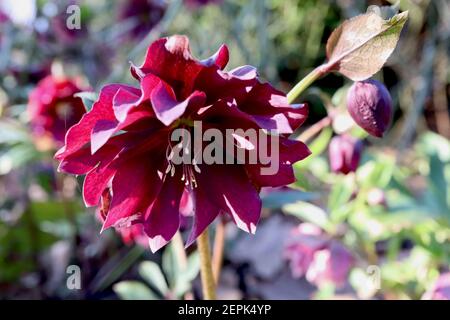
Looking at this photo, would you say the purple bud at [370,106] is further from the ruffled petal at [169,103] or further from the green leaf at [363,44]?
the ruffled petal at [169,103]

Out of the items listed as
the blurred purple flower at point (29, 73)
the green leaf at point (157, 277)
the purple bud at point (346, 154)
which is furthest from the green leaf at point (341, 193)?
the blurred purple flower at point (29, 73)

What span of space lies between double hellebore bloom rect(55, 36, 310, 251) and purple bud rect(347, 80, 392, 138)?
0.08 metres

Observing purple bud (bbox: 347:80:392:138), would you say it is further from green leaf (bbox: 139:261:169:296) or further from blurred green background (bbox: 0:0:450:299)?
green leaf (bbox: 139:261:169:296)

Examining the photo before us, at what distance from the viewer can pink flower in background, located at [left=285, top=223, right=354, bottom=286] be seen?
31.7 inches

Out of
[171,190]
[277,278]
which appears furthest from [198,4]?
[171,190]

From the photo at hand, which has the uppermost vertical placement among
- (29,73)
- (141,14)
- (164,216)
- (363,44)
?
(141,14)

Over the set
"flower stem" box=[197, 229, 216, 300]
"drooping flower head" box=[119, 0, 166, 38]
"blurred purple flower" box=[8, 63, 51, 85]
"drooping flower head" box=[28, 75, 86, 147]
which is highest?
"drooping flower head" box=[119, 0, 166, 38]

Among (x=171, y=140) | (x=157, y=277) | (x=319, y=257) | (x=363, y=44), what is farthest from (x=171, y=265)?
(x=363, y=44)

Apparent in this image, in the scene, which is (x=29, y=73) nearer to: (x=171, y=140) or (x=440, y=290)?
(x=171, y=140)

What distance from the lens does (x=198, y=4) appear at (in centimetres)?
145

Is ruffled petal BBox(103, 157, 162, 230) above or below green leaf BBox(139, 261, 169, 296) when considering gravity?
above

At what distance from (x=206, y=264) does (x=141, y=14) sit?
107cm

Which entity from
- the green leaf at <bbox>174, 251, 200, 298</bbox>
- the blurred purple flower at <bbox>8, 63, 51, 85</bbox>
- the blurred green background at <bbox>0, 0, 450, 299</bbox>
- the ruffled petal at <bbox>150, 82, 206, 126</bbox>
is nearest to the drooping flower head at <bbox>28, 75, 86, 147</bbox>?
the blurred green background at <bbox>0, 0, 450, 299</bbox>

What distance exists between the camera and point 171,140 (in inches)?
18.1
